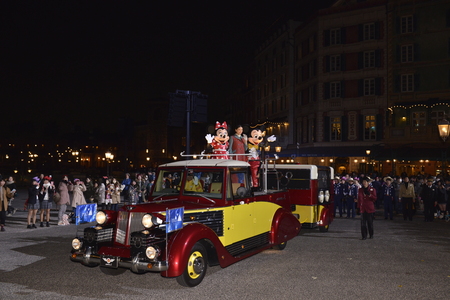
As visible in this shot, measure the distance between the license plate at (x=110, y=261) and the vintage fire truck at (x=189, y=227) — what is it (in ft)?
0.05

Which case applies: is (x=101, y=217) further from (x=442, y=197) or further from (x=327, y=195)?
(x=442, y=197)

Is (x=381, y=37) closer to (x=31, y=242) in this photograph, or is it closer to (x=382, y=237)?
(x=382, y=237)

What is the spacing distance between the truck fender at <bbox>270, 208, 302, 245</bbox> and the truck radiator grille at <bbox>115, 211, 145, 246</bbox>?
3762 mm

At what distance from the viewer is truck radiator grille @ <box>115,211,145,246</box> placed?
7161 mm

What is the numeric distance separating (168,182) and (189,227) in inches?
74.6

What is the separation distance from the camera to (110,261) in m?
6.86

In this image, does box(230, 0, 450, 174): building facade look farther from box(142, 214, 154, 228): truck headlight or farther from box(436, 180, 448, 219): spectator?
box(142, 214, 154, 228): truck headlight

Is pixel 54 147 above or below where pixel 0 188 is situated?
above

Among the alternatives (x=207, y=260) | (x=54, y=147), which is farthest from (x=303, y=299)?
(x=54, y=147)

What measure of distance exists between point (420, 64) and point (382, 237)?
26829 mm

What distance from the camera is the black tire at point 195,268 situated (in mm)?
7113

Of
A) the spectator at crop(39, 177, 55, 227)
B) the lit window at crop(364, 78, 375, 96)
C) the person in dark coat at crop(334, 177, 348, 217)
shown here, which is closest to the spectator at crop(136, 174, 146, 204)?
the spectator at crop(39, 177, 55, 227)

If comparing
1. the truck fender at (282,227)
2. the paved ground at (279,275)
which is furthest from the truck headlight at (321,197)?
the truck fender at (282,227)

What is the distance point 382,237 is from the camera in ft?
42.1
